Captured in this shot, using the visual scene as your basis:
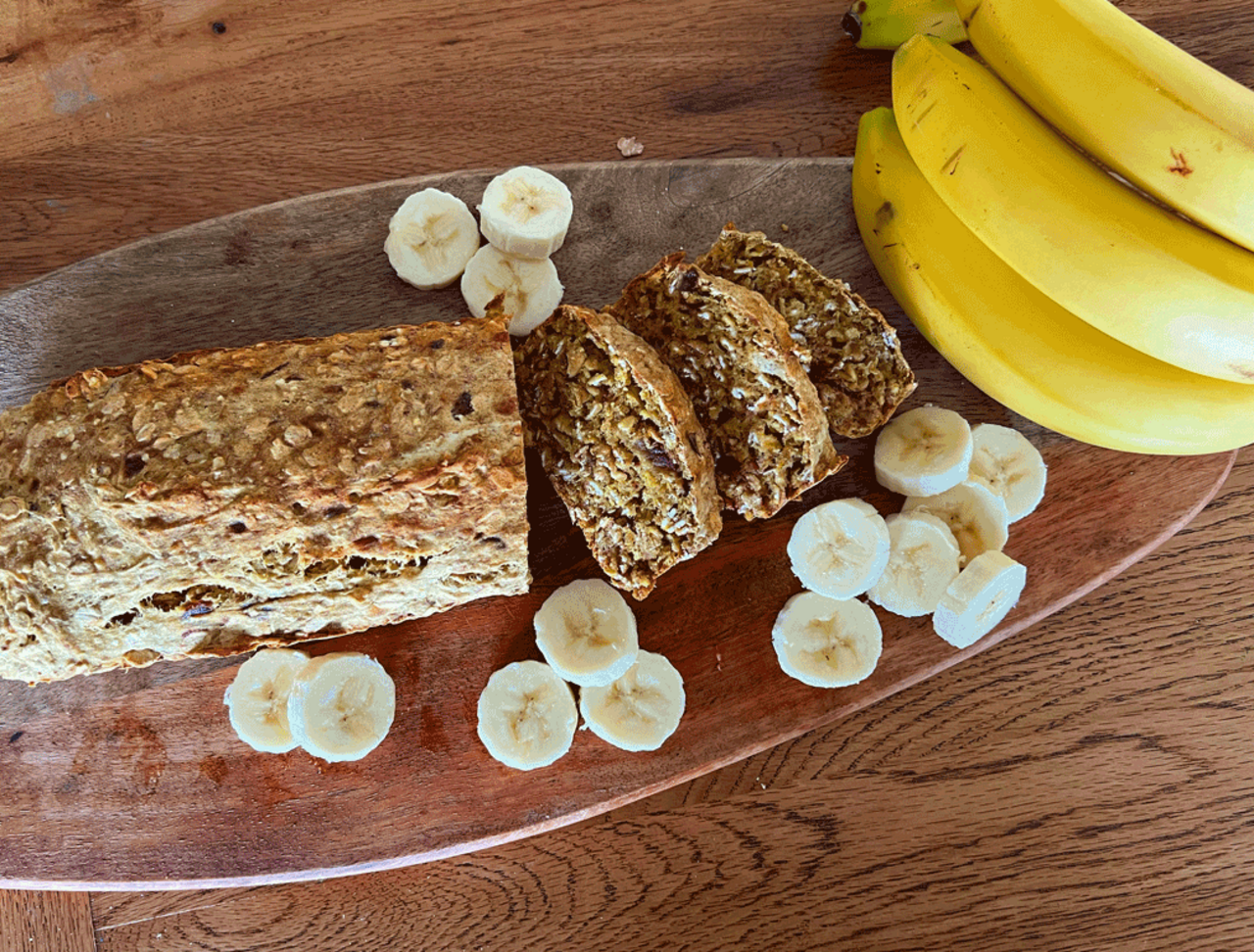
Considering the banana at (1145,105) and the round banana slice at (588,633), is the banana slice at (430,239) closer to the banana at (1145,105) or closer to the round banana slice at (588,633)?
the round banana slice at (588,633)

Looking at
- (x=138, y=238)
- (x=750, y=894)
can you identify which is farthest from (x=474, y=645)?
(x=138, y=238)

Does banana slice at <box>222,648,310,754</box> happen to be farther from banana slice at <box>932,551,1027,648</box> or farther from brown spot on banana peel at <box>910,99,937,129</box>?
brown spot on banana peel at <box>910,99,937,129</box>

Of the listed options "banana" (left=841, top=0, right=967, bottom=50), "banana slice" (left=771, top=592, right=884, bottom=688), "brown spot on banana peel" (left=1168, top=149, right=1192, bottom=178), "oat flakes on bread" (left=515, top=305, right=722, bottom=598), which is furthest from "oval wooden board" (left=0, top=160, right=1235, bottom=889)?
"brown spot on banana peel" (left=1168, top=149, right=1192, bottom=178)

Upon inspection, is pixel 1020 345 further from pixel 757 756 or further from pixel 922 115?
pixel 757 756

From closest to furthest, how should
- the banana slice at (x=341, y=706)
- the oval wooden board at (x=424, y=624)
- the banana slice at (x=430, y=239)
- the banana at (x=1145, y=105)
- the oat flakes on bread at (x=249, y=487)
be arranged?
the banana at (x=1145, y=105), the oat flakes on bread at (x=249, y=487), the banana slice at (x=341, y=706), the oval wooden board at (x=424, y=624), the banana slice at (x=430, y=239)

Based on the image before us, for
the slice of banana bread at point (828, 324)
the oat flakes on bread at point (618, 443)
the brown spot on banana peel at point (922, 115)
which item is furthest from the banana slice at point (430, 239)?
the brown spot on banana peel at point (922, 115)

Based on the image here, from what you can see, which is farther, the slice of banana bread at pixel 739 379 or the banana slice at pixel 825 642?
the banana slice at pixel 825 642

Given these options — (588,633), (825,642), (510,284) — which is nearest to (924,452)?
(825,642)

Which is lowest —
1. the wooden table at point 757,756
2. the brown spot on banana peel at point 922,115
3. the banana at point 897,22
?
the wooden table at point 757,756
